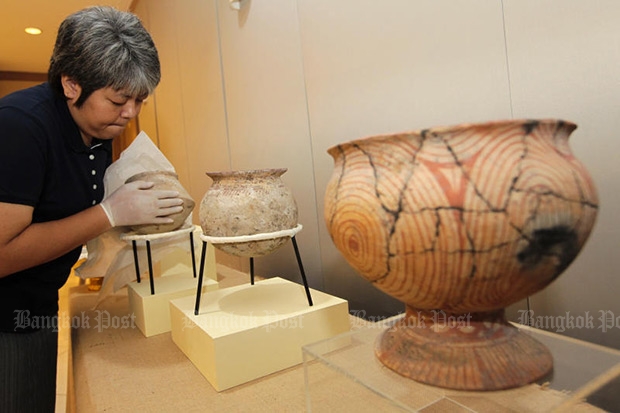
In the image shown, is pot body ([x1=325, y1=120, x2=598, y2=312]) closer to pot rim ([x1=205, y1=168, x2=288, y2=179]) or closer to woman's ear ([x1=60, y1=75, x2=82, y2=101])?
pot rim ([x1=205, y1=168, x2=288, y2=179])

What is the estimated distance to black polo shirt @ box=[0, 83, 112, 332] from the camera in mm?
972

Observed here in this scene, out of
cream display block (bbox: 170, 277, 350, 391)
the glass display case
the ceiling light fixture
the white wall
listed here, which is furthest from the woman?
the ceiling light fixture

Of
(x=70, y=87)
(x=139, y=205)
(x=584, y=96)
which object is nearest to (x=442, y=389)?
(x=584, y=96)

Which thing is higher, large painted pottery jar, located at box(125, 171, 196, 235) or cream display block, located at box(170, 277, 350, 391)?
large painted pottery jar, located at box(125, 171, 196, 235)

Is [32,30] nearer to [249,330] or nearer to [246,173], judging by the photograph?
[246,173]

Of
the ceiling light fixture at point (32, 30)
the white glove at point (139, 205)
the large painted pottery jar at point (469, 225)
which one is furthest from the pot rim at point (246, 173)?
the ceiling light fixture at point (32, 30)

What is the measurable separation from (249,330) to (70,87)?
80 cm

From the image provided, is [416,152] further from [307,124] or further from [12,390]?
[12,390]

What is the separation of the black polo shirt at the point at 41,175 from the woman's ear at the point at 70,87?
0.05 m

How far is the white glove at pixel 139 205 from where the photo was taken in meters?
1.20

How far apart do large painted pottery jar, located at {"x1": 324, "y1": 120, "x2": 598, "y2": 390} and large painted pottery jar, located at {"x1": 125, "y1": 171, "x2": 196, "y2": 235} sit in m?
0.83

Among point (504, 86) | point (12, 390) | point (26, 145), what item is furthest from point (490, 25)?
point (12, 390)

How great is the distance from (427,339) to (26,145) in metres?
1.00

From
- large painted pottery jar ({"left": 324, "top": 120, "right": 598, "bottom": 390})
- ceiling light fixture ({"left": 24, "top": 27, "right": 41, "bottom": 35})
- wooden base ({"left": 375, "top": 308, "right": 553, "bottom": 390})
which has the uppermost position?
ceiling light fixture ({"left": 24, "top": 27, "right": 41, "bottom": 35})
